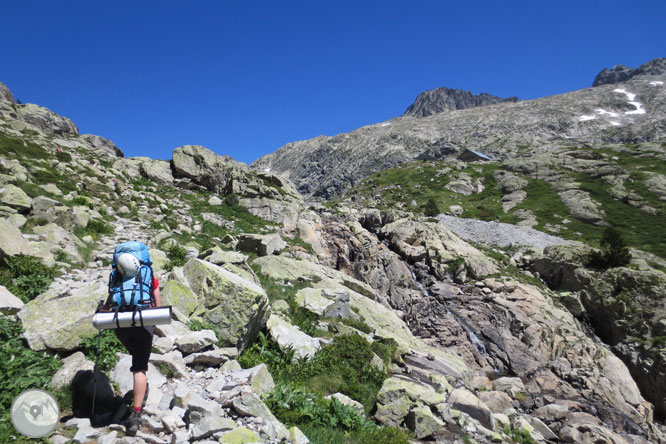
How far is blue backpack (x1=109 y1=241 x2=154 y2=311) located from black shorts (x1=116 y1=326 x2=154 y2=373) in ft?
1.46

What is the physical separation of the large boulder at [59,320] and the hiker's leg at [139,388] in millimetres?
2129

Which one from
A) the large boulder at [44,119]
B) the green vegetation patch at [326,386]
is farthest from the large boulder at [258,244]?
the large boulder at [44,119]

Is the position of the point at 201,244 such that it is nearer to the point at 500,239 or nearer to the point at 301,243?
Result: the point at 301,243

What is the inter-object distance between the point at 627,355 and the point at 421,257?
17.6m

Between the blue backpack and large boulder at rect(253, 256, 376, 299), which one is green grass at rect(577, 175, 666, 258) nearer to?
large boulder at rect(253, 256, 376, 299)

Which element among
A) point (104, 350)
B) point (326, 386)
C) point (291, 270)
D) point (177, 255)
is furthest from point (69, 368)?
point (291, 270)

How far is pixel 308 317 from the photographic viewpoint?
606 inches

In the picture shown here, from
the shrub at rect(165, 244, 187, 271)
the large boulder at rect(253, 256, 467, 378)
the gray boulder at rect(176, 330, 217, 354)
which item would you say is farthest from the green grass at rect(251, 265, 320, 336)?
the gray boulder at rect(176, 330, 217, 354)

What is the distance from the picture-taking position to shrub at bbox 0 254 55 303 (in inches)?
355

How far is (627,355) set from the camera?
82.0 ft

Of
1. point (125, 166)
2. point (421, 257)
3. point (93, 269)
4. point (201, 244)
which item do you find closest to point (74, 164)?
point (125, 166)

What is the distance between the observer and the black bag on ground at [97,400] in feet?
18.3

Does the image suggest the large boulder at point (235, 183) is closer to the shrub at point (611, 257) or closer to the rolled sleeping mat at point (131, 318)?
the rolled sleeping mat at point (131, 318)

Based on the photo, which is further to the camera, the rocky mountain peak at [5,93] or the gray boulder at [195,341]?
the rocky mountain peak at [5,93]
